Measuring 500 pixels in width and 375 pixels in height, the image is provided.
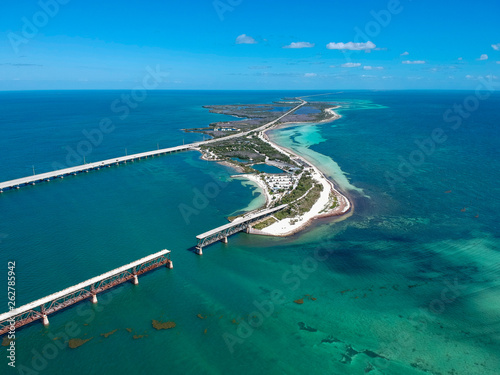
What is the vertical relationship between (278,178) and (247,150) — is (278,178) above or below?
below

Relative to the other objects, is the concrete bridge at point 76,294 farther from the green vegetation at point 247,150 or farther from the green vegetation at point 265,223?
the green vegetation at point 247,150

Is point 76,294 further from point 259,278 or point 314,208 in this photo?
point 314,208

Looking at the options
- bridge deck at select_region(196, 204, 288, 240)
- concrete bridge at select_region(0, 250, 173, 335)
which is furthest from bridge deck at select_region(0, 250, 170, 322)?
bridge deck at select_region(196, 204, 288, 240)

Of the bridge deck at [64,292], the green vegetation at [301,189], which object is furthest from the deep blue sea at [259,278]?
the green vegetation at [301,189]

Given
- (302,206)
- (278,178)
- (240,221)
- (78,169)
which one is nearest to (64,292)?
(240,221)

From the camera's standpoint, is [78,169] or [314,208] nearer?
[314,208]

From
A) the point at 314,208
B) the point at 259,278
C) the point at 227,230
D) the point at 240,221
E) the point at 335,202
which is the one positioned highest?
the point at 335,202

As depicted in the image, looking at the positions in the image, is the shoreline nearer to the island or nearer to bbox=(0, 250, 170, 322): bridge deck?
the island
